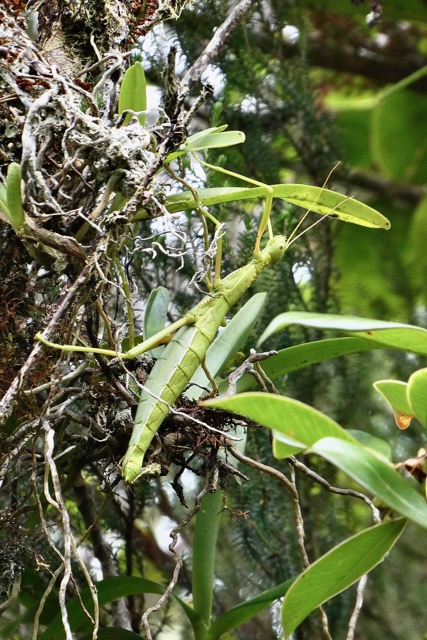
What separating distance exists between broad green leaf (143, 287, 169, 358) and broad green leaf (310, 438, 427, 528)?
192 millimetres

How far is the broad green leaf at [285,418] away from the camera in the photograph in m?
0.40

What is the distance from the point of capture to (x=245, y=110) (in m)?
1.00

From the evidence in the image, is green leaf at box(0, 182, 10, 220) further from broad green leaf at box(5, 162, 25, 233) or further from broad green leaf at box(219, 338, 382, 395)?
broad green leaf at box(219, 338, 382, 395)

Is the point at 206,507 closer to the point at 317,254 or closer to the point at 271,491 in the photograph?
the point at 271,491

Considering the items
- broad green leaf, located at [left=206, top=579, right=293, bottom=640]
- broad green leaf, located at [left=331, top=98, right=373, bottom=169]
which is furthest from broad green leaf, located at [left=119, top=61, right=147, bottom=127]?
broad green leaf, located at [left=331, top=98, right=373, bottom=169]

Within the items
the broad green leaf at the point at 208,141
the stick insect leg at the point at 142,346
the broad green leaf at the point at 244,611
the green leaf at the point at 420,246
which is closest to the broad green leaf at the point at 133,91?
the broad green leaf at the point at 208,141

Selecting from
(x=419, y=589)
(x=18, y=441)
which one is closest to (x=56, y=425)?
(x=18, y=441)

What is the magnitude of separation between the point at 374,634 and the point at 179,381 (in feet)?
2.31

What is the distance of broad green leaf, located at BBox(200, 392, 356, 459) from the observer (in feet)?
1.32

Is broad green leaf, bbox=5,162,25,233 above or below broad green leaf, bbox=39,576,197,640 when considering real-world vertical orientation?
above

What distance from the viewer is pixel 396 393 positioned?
52 centimetres

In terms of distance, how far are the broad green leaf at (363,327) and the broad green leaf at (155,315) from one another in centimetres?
15

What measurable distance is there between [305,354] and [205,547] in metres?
0.16

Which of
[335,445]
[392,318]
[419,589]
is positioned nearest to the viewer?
[335,445]
